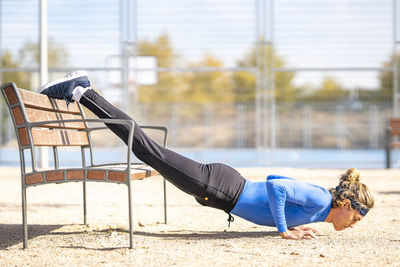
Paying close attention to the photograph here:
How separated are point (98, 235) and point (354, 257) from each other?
1563 millimetres

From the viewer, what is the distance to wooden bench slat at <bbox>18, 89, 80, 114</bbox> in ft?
10.4

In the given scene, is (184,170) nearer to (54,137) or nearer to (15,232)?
(54,137)

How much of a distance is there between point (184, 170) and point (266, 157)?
7.39 m

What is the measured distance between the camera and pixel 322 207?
10.5ft

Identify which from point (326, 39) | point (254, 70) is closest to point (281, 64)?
point (326, 39)

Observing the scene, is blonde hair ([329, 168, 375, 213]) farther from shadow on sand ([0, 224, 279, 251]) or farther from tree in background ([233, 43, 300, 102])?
tree in background ([233, 43, 300, 102])

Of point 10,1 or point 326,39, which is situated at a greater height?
point 10,1

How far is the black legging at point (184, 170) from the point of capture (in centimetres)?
319

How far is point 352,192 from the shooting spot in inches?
125

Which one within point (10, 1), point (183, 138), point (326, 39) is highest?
point (10, 1)

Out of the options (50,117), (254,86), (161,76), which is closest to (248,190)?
(50,117)

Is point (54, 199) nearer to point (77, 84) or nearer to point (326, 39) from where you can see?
point (77, 84)

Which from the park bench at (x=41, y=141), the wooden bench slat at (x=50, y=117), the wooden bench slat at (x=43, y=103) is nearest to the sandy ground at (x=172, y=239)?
the park bench at (x=41, y=141)

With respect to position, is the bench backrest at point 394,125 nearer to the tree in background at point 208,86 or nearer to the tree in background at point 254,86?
the tree in background at point 254,86
